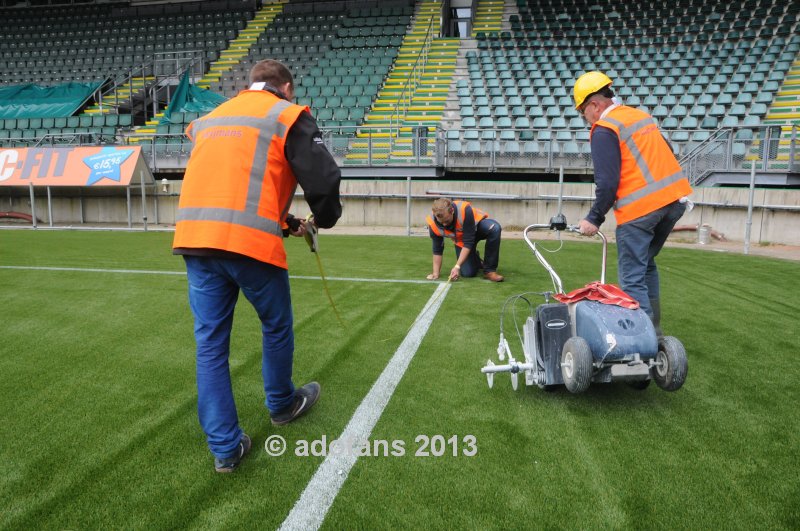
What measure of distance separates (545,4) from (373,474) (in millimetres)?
25227

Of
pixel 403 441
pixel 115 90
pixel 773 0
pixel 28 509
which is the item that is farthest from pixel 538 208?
pixel 115 90

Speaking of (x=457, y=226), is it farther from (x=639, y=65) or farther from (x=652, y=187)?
(x=639, y=65)

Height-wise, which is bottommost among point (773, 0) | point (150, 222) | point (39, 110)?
point (150, 222)

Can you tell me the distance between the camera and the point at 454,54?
22.2m

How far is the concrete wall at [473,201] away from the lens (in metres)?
11.2

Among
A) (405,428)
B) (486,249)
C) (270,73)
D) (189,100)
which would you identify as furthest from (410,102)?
(405,428)

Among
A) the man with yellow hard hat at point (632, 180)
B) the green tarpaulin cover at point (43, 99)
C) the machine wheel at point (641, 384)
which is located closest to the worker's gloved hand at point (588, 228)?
the man with yellow hard hat at point (632, 180)

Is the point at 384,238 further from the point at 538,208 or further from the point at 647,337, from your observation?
the point at 647,337

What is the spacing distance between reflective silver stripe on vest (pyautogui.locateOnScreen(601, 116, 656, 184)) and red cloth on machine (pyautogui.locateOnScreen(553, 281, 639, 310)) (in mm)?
862

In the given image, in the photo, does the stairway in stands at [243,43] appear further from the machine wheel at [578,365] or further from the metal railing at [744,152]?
the machine wheel at [578,365]

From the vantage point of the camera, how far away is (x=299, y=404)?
3055mm

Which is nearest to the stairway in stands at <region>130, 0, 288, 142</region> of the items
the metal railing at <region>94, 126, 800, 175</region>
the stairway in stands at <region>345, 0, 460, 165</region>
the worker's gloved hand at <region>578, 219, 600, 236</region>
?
the metal railing at <region>94, 126, 800, 175</region>

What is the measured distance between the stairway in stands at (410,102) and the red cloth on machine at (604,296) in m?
11.9

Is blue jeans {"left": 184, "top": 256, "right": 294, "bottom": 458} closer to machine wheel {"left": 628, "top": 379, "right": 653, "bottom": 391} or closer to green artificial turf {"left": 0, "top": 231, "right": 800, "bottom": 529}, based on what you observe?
green artificial turf {"left": 0, "top": 231, "right": 800, "bottom": 529}
